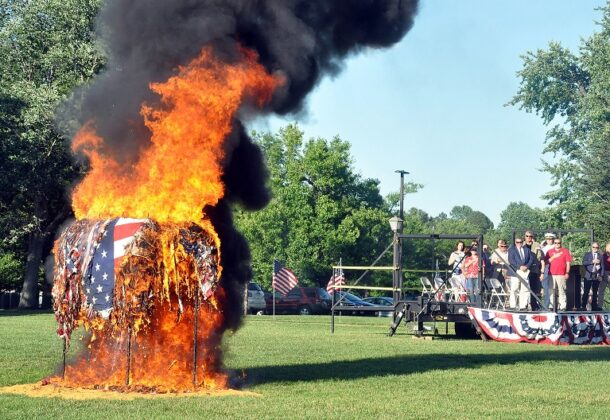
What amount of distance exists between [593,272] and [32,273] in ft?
123

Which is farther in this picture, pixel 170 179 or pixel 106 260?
pixel 170 179

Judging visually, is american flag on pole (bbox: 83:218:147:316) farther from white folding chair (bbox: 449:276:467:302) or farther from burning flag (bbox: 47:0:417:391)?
white folding chair (bbox: 449:276:467:302)

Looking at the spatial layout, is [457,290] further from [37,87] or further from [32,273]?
[32,273]

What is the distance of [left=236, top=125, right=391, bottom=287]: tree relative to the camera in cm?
7488

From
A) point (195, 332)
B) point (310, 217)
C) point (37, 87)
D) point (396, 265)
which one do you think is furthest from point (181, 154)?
point (310, 217)

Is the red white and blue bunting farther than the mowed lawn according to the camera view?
Yes

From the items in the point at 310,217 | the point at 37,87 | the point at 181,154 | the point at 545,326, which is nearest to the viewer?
the point at 181,154

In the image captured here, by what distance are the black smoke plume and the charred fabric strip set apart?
1772mm

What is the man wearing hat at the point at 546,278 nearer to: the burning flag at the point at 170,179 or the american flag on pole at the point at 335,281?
the american flag on pole at the point at 335,281

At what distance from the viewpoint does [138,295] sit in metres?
15.4

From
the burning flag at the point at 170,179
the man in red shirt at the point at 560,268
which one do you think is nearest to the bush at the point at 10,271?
the man in red shirt at the point at 560,268

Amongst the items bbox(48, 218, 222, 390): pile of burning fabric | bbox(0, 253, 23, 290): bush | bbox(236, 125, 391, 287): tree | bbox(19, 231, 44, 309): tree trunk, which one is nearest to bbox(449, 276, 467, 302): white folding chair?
bbox(48, 218, 222, 390): pile of burning fabric

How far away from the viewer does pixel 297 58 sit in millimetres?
17672

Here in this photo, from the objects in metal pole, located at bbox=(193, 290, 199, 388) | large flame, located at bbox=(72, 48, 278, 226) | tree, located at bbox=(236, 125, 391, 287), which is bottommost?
metal pole, located at bbox=(193, 290, 199, 388)
